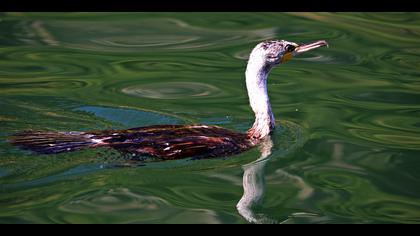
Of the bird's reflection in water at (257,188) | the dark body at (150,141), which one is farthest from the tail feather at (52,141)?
the bird's reflection in water at (257,188)

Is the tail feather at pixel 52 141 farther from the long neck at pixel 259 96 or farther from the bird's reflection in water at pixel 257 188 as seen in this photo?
the long neck at pixel 259 96

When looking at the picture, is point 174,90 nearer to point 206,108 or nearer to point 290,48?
point 206,108

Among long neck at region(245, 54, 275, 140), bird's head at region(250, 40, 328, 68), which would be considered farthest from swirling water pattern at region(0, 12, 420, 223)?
bird's head at region(250, 40, 328, 68)

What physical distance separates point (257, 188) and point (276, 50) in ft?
6.39

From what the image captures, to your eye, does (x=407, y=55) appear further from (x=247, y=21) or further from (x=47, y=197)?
(x=47, y=197)

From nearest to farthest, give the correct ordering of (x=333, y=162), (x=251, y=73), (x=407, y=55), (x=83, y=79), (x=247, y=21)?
1. (x=333, y=162)
2. (x=251, y=73)
3. (x=83, y=79)
4. (x=407, y=55)
5. (x=247, y=21)

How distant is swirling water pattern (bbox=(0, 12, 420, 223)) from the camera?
24.5 feet

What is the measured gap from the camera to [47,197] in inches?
293

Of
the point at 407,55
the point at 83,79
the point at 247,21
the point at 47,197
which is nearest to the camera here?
the point at 47,197

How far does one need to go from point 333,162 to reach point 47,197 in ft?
9.30

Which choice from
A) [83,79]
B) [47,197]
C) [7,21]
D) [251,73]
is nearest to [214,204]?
[47,197]

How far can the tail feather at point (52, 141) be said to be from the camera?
8227mm

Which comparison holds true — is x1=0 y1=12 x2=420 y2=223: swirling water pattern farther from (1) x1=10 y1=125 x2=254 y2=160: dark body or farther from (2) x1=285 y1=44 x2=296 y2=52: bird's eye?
(2) x1=285 y1=44 x2=296 y2=52: bird's eye

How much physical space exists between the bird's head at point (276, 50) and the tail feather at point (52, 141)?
2032 mm
